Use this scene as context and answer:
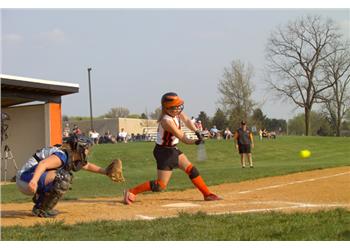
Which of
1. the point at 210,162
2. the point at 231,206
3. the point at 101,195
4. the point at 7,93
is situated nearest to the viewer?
the point at 231,206

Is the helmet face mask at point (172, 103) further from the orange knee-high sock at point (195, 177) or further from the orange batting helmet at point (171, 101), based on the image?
the orange knee-high sock at point (195, 177)

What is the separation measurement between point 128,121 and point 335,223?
68.3 meters

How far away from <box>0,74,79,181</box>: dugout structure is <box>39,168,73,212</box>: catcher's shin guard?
11.2m

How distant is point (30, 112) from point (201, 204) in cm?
1464

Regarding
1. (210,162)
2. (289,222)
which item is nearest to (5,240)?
(289,222)

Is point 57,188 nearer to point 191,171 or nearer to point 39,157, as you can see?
point 39,157

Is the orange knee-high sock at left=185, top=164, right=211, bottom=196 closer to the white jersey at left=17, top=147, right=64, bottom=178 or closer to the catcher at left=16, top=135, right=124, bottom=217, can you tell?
the catcher at left=16, top=135, right=124, bottom=217

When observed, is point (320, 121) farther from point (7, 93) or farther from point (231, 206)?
point (231, 206)

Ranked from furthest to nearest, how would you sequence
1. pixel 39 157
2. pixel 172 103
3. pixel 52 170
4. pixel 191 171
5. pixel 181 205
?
pixel 191 171
pixel 172 103
pixel 181 205
pixel 39 157
pixel 52 170

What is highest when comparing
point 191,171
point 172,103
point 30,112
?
point 30,112

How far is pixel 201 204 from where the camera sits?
7.97m

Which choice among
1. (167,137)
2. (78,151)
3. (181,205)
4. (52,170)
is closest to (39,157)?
(52,170)

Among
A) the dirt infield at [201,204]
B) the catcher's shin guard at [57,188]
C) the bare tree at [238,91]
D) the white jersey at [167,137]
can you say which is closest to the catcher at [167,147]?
the white jersey at [167,137]

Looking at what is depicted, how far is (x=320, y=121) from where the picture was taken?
272 ft
